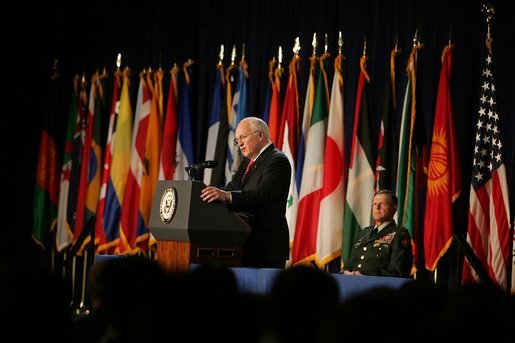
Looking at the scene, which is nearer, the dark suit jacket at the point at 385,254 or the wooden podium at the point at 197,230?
the wooden podium at the point at 197,230

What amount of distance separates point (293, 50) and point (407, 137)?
170 centimetres

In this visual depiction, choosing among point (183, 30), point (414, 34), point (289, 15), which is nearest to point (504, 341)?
point (414, 34)

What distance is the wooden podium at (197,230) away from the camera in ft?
15.3

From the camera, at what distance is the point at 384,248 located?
577cm

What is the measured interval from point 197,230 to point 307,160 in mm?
3050

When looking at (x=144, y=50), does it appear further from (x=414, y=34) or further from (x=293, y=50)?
(x=414, y=34)

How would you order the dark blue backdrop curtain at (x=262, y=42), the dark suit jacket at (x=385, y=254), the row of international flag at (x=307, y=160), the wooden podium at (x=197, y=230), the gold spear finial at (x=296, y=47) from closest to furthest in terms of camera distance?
1. the wooden podium at (x=197, y=230)
2. the dark suit jacket at (x=385, y=254)
3. the row of international flag at (x=307, y=160)
4. the dark blue backdrop curtain at (x=262, y=42)
5. the gold spear finial at (x=296, y=47)

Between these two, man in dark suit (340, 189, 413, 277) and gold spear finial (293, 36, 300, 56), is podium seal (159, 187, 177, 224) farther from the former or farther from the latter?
gold spear finial (293, 36, 300, 56)

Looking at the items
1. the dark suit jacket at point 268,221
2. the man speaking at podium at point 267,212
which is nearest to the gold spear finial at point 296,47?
the man speaking at podium at point 267,212

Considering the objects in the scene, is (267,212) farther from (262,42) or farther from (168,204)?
(262,42)

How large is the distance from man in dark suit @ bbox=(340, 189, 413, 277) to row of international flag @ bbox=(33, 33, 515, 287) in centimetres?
96

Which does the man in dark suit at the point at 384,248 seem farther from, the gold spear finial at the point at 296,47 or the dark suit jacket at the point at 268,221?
the gold spear finial at the point at 296,47

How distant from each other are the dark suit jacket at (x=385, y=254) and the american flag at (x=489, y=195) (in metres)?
0.96

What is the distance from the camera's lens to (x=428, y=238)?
22.3ft
